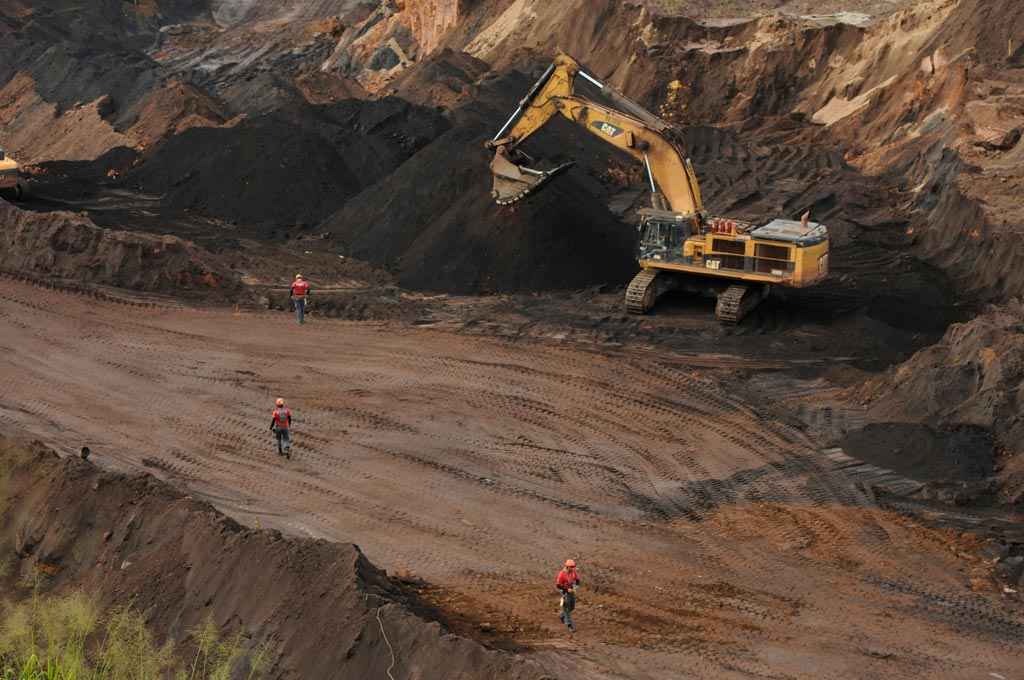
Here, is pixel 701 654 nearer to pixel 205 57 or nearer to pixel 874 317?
pixel 874 317

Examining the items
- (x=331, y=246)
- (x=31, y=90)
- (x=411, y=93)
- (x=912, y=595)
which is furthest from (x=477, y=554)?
(x=31, y=90)

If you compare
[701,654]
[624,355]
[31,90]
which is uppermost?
[31,90]

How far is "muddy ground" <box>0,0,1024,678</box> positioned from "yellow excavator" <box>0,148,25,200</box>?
1.13 metres

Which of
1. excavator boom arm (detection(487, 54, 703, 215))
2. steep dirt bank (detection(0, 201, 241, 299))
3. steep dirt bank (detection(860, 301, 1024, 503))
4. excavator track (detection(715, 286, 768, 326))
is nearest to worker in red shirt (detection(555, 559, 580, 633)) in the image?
steep dirt bank (detection(860, 301, 1024, 503))

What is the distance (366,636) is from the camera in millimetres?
13305

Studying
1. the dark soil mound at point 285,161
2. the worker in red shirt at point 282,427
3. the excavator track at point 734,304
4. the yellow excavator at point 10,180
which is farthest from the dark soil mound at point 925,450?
the yellow excavator at point 10,180

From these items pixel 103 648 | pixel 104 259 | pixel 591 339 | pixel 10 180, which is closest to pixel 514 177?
pixel 591 339

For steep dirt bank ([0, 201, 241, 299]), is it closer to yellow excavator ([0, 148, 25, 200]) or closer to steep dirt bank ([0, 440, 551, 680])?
yellow excavator ([0, 148, 25, 200])

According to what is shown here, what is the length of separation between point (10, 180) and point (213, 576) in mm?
23694

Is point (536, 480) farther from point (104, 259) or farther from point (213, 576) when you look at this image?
point (104, 259)

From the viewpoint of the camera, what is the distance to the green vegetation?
13.6 meters

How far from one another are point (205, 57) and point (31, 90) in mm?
13944

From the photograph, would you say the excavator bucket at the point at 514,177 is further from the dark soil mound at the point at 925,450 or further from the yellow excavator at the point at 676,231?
the dark soil mound at the point at 925,450

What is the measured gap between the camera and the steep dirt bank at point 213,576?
43.2 ft
